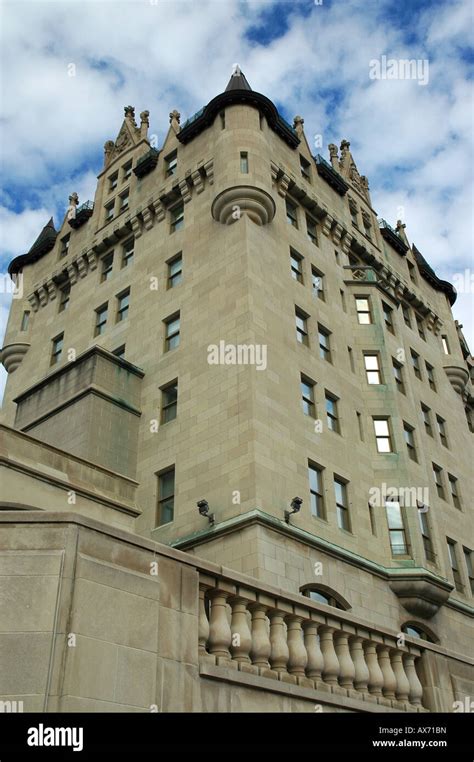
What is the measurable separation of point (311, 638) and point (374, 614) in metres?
16.3

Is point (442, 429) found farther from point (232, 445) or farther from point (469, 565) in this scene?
point (232, 445)

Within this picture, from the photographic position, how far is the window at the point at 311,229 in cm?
3672

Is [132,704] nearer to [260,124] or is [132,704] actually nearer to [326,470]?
[326,470]

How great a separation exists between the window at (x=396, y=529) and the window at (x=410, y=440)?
11.1 ft

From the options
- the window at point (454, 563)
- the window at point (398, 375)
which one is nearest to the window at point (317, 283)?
the window at point (398, 375)

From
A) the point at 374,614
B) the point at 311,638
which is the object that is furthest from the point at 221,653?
the point at 374,614

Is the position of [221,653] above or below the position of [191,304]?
below

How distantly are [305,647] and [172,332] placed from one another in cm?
2225

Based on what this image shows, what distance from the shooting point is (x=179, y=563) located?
854 cm

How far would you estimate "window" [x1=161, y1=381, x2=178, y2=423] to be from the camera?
2848cm

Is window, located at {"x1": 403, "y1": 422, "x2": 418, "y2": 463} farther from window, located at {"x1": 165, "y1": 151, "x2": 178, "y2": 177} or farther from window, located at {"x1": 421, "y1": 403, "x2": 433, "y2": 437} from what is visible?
window, located at {"x1": 165, "y1": 151, "x2": 178, "y2": 177}

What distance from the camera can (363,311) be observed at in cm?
3572

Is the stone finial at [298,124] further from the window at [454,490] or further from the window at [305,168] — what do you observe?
the window at [454,490]
